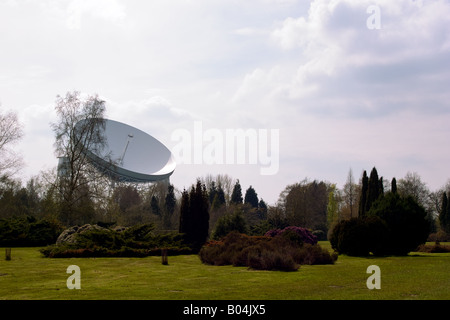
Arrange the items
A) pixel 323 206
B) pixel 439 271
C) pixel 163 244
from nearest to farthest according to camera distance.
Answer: pixel 439 271 → pixel 163 244 → pixel 323 206

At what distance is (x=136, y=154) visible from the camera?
54875 millimetres

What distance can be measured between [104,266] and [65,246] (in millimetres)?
6615

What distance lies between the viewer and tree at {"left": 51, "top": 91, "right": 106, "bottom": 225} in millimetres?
37500

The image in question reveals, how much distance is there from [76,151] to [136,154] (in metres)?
16.6

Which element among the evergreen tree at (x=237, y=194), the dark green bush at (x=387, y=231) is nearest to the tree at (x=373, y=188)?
the dark green bush at (x=387, y=231)

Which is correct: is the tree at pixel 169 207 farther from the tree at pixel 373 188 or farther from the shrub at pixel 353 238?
the shrub at pixel 353 238

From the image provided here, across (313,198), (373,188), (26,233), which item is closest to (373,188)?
(373,188)

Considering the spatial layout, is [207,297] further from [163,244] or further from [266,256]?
[163,244]

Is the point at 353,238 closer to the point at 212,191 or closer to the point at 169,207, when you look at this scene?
the point at 169,207

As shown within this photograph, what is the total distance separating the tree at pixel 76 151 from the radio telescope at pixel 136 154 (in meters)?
8.36

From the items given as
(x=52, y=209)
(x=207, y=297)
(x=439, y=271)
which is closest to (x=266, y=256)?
(x=439, y=271)

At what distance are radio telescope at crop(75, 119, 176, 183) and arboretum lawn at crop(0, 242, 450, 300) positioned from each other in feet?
105
